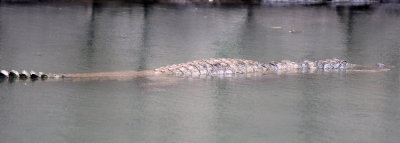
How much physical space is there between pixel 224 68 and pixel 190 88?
1.31 meters

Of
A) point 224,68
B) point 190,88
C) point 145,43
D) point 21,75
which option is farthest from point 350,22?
point 21,75

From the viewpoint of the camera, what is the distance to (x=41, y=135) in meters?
6.77

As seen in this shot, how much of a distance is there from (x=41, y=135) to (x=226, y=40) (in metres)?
7.91

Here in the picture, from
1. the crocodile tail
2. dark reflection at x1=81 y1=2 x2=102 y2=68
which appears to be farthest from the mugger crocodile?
dark reflection at x1=81 y1=2 x2=102 y2=68

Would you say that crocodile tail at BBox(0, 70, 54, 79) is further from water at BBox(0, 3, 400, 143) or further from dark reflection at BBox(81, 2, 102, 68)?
dark reflection at BBox(81, 2, 102, 68)

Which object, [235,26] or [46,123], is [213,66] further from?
[235,26]

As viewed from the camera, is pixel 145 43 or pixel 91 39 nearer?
pixel 145 43

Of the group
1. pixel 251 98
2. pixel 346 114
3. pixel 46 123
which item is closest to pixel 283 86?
pixel 251 98

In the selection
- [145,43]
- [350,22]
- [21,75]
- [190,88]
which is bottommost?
[190,88]

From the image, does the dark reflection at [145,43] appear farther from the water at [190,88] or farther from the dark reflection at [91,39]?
the dark reflection at [91,39]

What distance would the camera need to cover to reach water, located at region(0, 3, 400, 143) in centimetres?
708

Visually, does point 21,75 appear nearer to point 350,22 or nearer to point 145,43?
point 145,43

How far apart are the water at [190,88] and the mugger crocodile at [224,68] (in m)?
0.33

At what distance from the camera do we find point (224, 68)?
1039 centimetres
